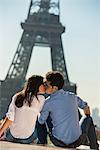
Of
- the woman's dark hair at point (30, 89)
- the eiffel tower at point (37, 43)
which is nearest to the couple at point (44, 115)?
the woman's dark hair at point (30, 89)

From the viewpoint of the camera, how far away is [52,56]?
40219mm

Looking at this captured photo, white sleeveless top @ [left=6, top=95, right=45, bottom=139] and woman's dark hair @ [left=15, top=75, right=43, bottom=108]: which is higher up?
woman's dark hair @ [left=15, top=75, right=43, bottom=108]

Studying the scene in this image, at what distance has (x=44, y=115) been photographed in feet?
11.5

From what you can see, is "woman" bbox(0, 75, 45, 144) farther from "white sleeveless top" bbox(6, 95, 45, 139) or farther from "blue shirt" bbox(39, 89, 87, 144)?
"blue shirt" bbox(39, 89, 87, 144)

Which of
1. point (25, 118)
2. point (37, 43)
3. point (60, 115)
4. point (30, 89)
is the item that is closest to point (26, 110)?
point (25, 118)

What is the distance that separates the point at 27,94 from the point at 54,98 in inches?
9.7

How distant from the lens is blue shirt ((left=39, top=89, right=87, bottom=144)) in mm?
3500

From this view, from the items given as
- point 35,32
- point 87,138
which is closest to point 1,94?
point 35,32

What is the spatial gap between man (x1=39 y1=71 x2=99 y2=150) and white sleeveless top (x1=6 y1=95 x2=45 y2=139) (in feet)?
0.33

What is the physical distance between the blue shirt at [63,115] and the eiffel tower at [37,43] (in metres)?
35.6

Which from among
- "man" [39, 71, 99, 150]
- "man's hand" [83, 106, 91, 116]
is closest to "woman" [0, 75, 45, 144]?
"man" [39, 71, 99, 150]

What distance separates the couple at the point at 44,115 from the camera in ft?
11.5

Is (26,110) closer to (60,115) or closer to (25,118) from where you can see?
(25,118)

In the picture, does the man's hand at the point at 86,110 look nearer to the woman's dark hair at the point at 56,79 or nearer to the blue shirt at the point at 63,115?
the blue shirt at the point at 63,115
